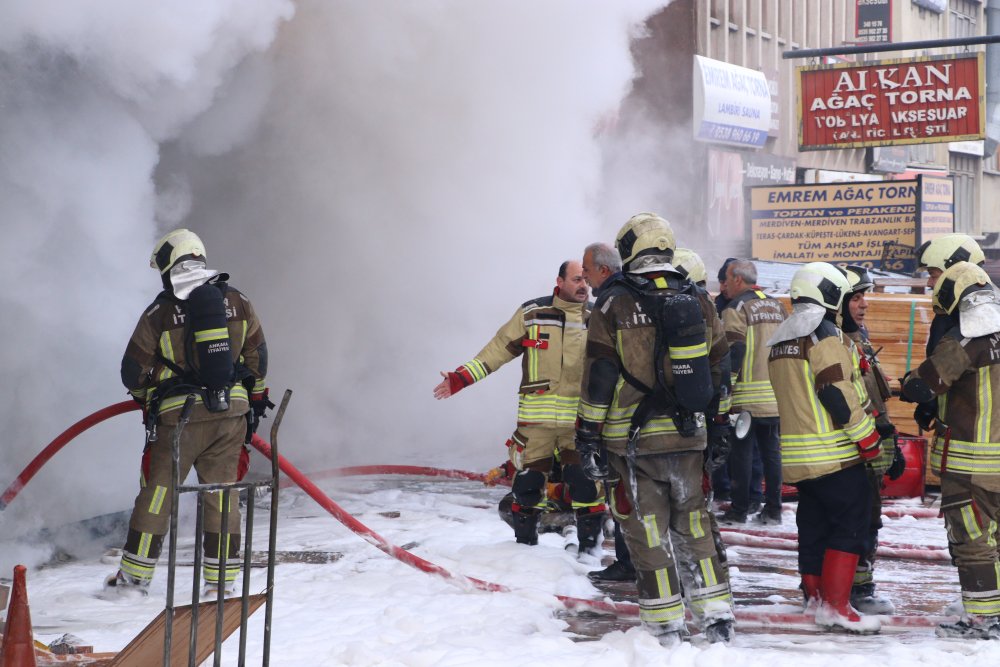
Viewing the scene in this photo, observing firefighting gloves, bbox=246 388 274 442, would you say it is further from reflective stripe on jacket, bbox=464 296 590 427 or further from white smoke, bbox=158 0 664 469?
white smoke, bbox=158 0 664 469

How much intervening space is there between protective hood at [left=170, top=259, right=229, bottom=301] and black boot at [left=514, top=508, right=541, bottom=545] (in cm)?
219

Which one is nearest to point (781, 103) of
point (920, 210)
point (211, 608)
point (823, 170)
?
point (823, 170)

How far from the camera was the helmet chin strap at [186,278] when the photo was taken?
540 centimetres

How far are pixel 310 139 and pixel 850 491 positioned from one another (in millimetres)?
6554

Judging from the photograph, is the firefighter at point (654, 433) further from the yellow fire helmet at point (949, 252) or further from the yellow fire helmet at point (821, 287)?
the yellow fire helmet at point (949, 252)

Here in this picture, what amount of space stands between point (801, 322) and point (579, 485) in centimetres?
171

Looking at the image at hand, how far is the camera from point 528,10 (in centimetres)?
1006

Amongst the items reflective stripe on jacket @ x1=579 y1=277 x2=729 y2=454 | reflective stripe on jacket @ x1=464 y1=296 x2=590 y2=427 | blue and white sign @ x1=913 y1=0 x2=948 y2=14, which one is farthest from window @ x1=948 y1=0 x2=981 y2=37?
Result: reflective stripe on jacket @ x1=579 y1=277 x2=729 y2=454

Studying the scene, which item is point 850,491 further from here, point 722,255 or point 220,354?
point 722,255

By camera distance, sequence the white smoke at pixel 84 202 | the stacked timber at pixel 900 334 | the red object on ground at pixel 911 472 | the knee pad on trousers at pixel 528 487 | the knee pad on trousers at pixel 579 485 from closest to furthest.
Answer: the knee pad on trousers at pixel 579 485 → the knee pad on trousers at pixel 528 487 → the white smoke at pixel 84 202 → the red object on ground at pixel 911 472 → the stacked timber at pixel 900 334

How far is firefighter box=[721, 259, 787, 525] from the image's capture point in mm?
7418

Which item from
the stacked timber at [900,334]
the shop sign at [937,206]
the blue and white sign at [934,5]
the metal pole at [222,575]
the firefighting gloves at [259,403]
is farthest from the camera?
the blue and white sign at [934,5]

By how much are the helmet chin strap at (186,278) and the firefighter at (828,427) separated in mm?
2635

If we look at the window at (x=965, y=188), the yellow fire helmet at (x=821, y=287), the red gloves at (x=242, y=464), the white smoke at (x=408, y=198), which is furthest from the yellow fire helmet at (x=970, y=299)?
the window at (x=965, y=188)
